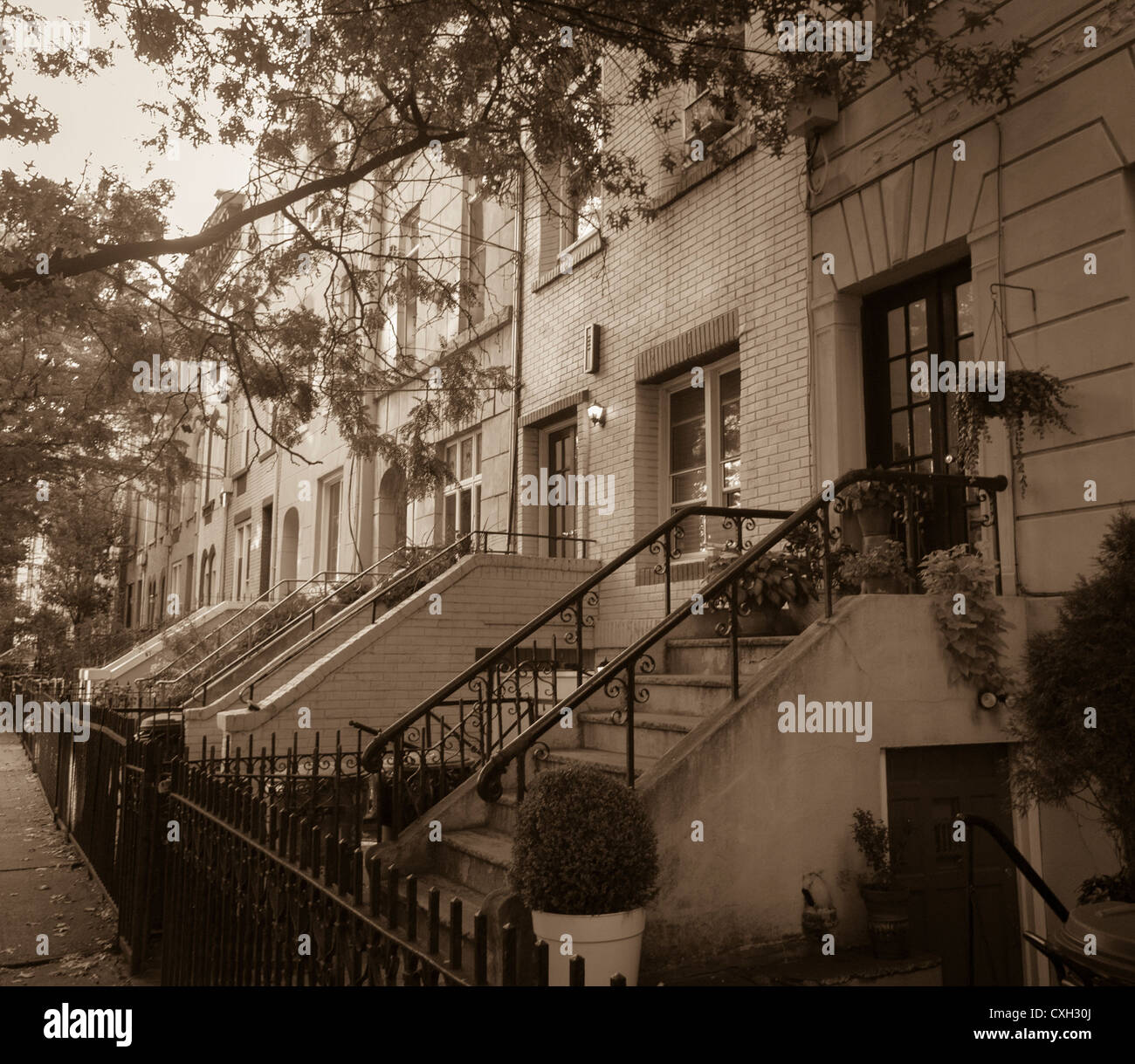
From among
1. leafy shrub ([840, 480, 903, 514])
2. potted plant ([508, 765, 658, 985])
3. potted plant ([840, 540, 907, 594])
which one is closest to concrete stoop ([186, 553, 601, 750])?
leafy shrub ([840, 480, 903, 514])

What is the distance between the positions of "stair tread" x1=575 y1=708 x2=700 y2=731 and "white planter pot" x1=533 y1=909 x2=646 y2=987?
4.88ft

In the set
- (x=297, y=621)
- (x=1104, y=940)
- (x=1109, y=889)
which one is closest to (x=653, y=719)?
(x=1109, y=889)

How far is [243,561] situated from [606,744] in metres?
19.3

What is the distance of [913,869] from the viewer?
6.01 metres

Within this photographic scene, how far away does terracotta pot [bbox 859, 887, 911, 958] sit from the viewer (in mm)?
5324

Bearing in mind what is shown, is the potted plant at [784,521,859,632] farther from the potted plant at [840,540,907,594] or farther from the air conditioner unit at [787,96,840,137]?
the air conditioner unit at [787,96,840,137]

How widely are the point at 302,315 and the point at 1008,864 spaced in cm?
873

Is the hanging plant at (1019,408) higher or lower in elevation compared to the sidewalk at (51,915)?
higher

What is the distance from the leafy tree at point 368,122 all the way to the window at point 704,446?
1867 mm

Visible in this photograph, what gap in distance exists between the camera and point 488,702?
6898 millimetres

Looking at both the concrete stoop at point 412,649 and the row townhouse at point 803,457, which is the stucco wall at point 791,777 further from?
the concrete stoop at point 412,649

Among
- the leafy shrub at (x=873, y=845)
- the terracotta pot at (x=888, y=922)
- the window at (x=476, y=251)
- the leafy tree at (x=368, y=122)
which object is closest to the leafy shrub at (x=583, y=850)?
the terracotta pot at (x=888, y=922)

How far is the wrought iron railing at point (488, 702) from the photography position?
6.55m

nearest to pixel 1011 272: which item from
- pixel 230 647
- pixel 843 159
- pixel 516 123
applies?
pixel 843 159
